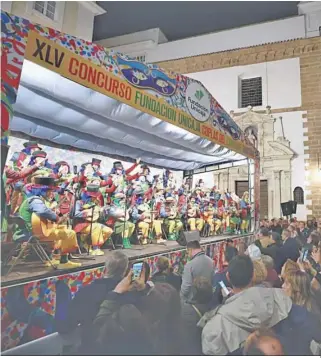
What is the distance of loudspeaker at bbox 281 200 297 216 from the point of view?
A: 13.0 feet

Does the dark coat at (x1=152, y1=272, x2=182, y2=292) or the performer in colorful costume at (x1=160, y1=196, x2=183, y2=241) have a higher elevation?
the performer in colorful costume at (x1=160, y1=196, x2=183, y2=241)

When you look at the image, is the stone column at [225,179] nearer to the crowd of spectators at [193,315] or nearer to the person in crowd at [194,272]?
the person in crowd at [194,272]

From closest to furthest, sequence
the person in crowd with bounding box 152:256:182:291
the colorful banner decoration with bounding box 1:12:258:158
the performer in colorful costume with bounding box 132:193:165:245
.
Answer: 1. the colorful banner decoration with bounding box 1:12:258:158
2. the person in crowd with bounding box 152:256:182:291
3. the performer in colorful costume with bounding box 132:193:165:245

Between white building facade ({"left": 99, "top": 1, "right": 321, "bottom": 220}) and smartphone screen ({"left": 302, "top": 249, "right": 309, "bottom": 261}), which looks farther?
white building facade ({"left": 99, "top": 1, "right": 321, "bottom": 220})

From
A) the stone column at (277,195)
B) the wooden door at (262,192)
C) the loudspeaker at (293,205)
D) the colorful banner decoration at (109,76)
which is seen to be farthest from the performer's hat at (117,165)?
the loudspeaker at (293,205)

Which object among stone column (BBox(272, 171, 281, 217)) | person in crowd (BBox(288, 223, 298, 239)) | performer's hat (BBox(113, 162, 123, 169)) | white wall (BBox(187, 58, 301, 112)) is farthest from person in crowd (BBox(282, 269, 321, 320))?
white wall (BBox(187, 58, 301, 112))

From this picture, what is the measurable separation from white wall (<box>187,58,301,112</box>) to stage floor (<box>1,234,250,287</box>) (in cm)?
338

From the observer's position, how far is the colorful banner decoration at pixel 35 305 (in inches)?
45.1

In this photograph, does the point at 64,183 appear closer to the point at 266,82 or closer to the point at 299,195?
the point at 299,195

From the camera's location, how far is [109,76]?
153 centimetres

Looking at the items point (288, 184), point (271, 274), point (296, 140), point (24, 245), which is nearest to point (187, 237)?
point (271, 274)

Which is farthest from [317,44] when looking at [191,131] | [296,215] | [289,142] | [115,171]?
[115,171]

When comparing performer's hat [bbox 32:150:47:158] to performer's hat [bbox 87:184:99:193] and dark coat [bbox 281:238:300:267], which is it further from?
dark coat [bbox 281:238:300:267]

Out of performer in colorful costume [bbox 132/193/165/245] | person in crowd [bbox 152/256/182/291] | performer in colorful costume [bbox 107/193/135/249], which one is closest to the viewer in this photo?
person in crowd [bbox 152/256/182/291]
